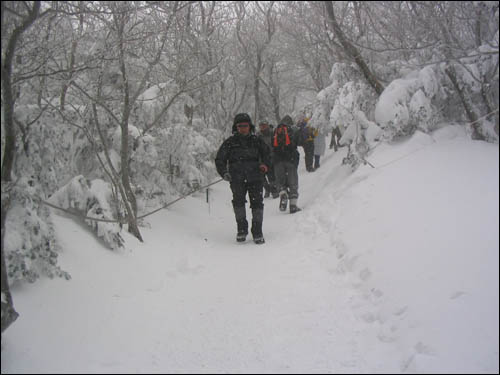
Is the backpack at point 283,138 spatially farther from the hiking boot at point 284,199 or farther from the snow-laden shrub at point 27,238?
the snow-laden shrub at point 27,238

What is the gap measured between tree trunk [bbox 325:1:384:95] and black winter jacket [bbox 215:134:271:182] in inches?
84.1

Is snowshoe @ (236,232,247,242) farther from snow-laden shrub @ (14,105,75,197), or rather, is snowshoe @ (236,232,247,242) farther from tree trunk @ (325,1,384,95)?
tree trunk @ (325,1,384,95)

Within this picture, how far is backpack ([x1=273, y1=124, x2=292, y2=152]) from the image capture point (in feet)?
26.2

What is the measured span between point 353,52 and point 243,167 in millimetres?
3076

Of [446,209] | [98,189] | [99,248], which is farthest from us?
[98,189]

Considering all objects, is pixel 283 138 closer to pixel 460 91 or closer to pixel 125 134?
pixel 460 91

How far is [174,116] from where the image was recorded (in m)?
8.13

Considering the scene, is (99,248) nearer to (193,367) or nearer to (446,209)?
(193,367)

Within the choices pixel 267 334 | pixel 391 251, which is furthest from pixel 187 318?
pixel 391 251

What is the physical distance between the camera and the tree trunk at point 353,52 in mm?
5758

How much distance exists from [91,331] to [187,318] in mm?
809

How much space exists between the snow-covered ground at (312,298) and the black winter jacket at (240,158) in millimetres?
1443

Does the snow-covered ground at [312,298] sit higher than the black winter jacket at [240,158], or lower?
lower

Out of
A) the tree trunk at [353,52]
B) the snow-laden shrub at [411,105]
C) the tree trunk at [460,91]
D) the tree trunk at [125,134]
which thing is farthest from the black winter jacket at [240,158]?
the tree trunk at [460,91]
